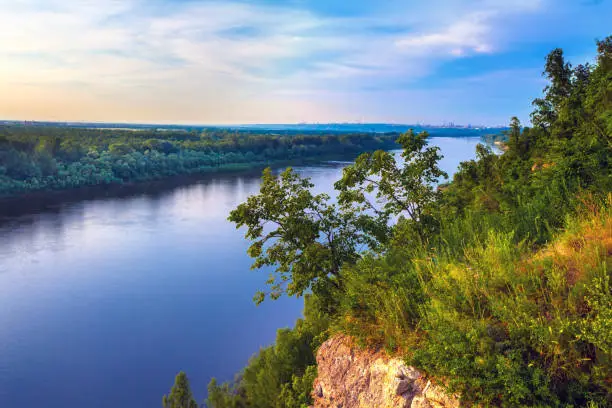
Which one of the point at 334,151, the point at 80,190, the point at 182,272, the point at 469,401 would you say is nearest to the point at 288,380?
the point at 469,401

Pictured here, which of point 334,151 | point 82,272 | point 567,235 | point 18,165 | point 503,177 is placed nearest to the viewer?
point 567,235

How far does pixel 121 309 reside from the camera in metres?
23.3

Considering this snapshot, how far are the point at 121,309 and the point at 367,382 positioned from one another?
21495 millimetres

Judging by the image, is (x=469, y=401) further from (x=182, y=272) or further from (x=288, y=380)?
(x=182, y=272)

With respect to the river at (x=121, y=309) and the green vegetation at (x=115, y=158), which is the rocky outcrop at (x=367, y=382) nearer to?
the river at (x=121, y=309)

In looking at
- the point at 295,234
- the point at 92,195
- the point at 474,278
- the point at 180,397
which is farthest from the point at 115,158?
the point at 474,278

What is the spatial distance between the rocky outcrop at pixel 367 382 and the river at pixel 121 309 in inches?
510

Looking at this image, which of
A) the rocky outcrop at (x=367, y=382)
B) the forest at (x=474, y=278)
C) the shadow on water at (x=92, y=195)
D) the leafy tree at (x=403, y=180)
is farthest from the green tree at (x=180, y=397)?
the shadow on water at (x=92, y=195)

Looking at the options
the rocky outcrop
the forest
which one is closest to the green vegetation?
the forest

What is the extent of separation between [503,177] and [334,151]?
3583 inches

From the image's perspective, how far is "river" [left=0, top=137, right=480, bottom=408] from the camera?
1764 centimetres

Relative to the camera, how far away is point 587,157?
7.57m

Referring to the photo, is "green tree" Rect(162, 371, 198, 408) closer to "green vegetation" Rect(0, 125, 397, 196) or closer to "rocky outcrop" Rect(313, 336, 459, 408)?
"rocky outcrop" Rect(313, 336, 459, 408)

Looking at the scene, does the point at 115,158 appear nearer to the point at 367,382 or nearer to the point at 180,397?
the point at 180,397
